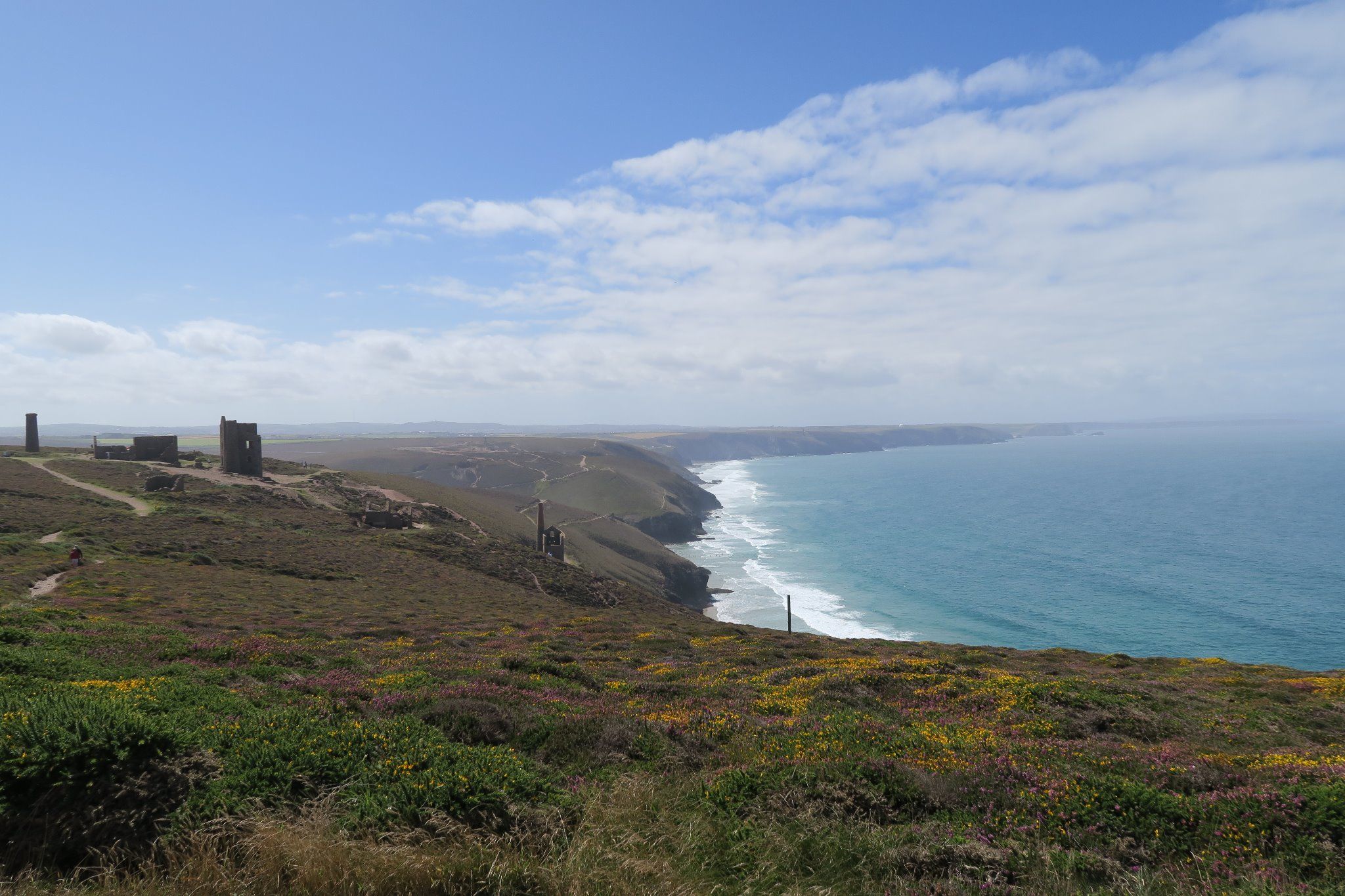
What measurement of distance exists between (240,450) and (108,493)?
55.7 feet

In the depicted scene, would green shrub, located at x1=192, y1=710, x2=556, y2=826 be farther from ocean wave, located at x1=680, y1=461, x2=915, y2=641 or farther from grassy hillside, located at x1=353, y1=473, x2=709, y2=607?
grassy hillside, located at x1=353, y1=473, x2=709, y2=607

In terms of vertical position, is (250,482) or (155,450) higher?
(155,450)

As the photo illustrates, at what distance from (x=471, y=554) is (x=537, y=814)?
50736 mm

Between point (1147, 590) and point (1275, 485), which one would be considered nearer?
point (1147, 590)

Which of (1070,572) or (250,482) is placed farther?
(1070,572)

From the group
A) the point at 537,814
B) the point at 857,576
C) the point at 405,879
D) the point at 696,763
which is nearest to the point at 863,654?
the point at 696,763

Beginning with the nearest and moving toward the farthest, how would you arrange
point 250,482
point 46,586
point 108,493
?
point 46,586 < point 108,493 < point 250,482

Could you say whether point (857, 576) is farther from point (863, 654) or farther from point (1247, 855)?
point (1247, 855)

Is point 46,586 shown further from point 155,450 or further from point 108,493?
point 155,450

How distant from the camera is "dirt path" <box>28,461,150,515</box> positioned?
47219 mm

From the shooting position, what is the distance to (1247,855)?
6.51 metres

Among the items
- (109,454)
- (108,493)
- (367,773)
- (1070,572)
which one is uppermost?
(109,454)

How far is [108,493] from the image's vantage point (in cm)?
5250

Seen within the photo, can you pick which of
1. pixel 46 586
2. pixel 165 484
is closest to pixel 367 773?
pixel 46 586
